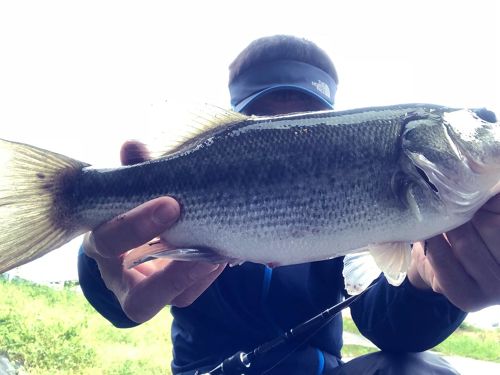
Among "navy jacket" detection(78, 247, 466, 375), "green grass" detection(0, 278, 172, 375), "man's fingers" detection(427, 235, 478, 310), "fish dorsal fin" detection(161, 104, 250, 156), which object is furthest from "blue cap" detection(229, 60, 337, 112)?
"green grass" detection(0, 278, 172, 375)

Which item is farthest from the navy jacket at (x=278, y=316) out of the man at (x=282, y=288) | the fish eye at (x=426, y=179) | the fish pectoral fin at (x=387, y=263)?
the fish eye at (x=426, y=179)

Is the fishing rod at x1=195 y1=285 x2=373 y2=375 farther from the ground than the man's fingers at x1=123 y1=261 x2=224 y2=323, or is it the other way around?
the man's fingers at x1=123 y1=261 x2=224 y2=323

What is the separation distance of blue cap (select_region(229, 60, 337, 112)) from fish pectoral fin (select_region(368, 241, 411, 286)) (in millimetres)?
1773

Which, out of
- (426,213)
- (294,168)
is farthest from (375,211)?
(294,168)

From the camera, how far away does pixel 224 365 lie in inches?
114

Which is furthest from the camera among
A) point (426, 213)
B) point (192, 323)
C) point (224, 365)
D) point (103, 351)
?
point (103, 351)

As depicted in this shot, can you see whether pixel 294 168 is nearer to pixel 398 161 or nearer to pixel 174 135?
pixel 398 161

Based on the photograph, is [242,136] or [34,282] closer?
[242,136]

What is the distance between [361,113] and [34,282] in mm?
11940

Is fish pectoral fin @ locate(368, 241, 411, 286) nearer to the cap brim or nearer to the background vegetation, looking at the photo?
the cap brim

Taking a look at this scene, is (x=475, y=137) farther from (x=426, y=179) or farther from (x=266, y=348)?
(x=266, y=348)

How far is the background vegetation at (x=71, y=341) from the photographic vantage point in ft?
16.9

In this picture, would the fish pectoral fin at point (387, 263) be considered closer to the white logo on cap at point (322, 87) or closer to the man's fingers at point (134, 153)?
the man's fingers at point (134, 153)

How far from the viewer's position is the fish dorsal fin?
2303 millimetres
